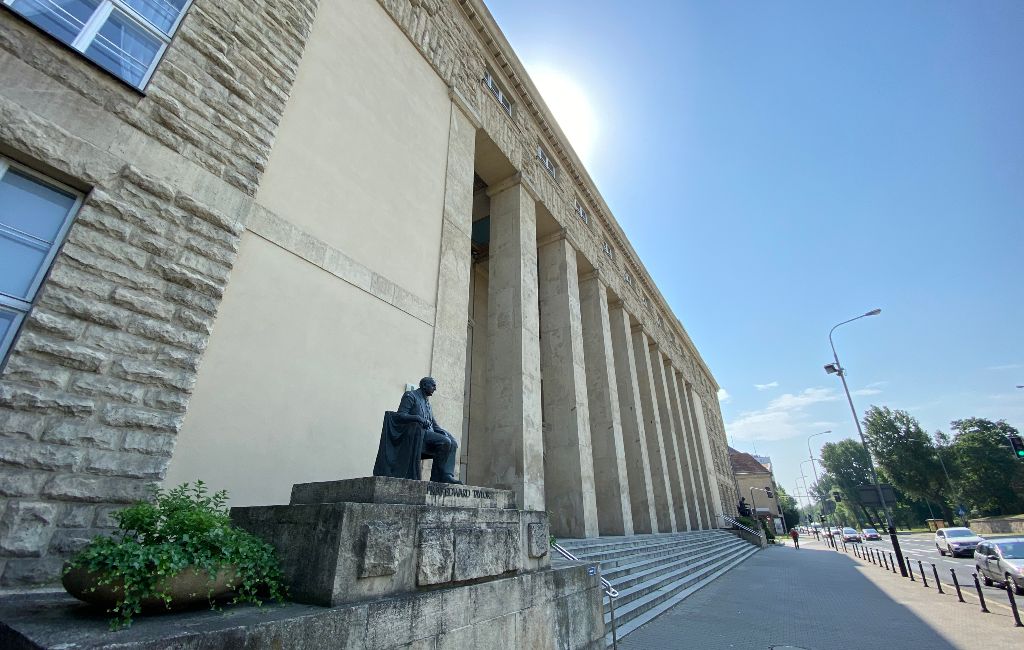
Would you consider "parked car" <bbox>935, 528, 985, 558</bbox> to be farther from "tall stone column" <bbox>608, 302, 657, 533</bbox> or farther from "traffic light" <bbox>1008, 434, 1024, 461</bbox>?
"tall stone column" <bbox>608, 302, 657, 533</bbox>

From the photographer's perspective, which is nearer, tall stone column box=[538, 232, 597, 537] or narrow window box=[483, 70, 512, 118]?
tall stone column box=[538, 232, 597, 537]

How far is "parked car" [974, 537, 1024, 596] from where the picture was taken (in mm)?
10969

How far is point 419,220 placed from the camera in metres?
8.69

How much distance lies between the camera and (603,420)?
1572 cm

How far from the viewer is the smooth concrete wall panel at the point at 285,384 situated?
15.9 feet

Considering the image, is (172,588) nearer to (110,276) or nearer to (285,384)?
(110,276)

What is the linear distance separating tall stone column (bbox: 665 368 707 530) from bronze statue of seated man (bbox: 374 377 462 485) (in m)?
22.6

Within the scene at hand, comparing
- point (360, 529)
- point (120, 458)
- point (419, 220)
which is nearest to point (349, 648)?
point (360, 529)

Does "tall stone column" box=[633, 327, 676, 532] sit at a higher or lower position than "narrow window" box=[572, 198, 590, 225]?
lower

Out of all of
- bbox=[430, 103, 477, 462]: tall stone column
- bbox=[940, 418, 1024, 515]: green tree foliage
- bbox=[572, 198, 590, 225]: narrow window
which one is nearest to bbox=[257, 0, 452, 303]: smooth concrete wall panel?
bbox=[430, 103, 477, 462]: tall stone column

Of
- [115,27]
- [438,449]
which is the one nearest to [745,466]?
[438,449]

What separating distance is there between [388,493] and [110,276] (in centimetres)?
331

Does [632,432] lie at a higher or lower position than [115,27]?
lower

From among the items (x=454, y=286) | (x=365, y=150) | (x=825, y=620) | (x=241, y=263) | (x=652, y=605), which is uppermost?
(x=365, y=150)
